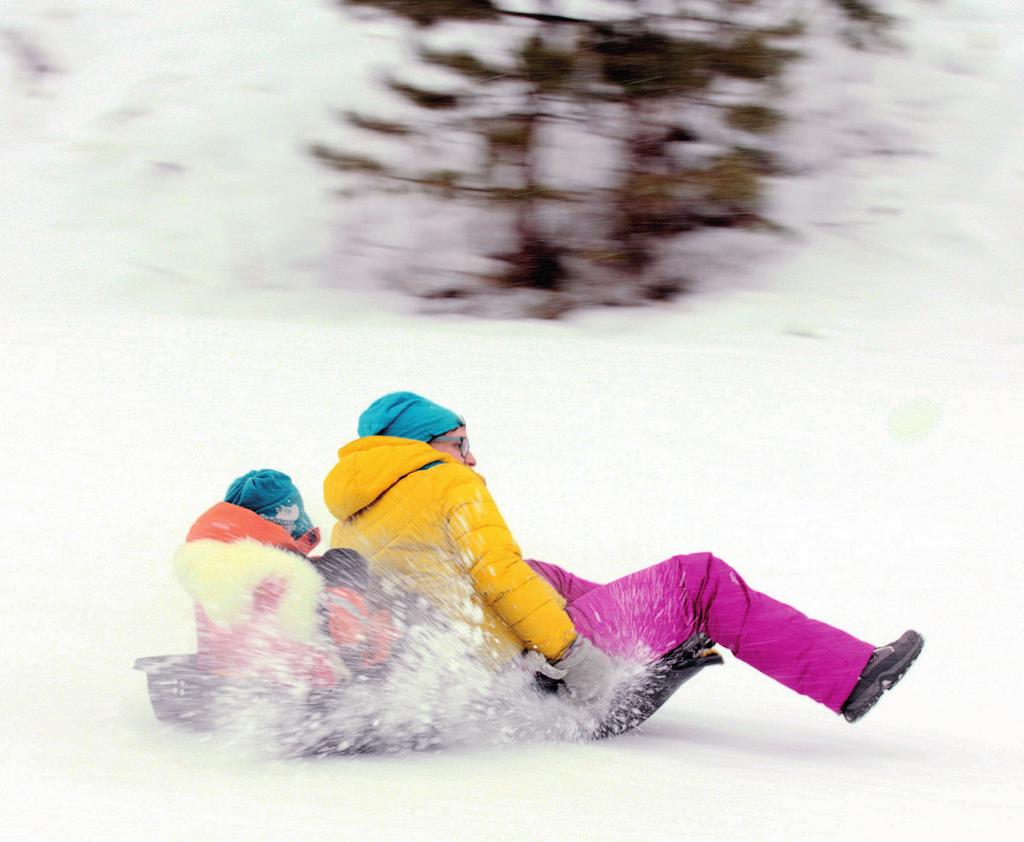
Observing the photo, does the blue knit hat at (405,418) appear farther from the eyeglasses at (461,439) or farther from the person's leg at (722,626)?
the person's leg at (722,626)

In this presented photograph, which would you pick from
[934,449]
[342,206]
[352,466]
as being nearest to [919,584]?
[934,449]

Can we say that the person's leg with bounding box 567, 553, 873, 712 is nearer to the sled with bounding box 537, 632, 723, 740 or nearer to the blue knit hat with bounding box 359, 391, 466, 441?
the sled with bounding box 537, 632, 723, 740

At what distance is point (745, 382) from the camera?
4980 mm

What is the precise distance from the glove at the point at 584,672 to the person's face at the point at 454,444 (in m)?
0.45

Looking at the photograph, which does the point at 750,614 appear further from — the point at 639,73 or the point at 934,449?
the point at 639,73

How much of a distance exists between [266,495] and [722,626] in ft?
3.22

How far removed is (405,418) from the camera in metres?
2.33

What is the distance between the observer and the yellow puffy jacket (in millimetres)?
2150

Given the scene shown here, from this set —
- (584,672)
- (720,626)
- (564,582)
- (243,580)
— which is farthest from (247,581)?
(720,626)

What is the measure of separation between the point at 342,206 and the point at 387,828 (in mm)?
7082

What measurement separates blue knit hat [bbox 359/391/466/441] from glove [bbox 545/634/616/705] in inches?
19.8

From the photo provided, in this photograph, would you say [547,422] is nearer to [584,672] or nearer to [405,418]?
[405,418]

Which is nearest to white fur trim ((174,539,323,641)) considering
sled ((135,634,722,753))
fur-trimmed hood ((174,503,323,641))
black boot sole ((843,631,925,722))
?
fur-trimmed hood ((174,503,323,641))

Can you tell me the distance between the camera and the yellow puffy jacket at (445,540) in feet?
7.06
